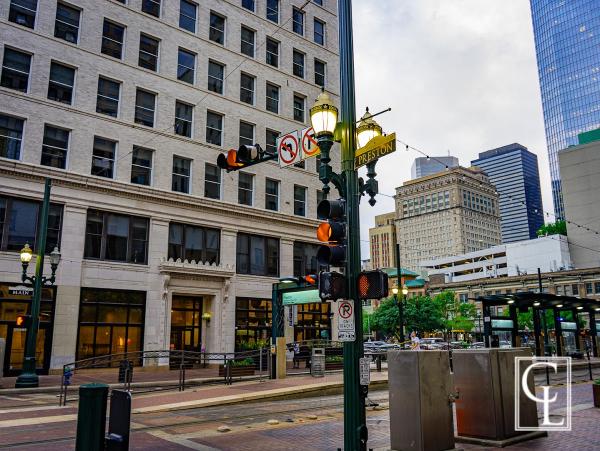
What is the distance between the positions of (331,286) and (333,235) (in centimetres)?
76

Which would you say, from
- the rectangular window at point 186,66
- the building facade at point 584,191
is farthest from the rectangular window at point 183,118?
the building facade at point 584,191

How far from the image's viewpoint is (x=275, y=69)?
126 feet

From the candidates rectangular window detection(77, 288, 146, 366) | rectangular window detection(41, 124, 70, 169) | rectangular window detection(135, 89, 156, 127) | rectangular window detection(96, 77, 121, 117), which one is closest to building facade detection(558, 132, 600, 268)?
rectangular window detection(135, 89, 156, 127)

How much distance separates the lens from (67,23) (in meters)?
28.9

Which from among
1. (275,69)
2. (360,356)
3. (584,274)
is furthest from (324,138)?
(584,274)

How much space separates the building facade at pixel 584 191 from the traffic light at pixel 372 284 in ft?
328

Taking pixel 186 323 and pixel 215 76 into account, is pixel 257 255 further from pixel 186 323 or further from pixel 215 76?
pixel 215 76

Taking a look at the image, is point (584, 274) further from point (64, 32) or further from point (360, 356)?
point (360, 356)

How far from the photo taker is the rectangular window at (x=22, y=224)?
25.4m

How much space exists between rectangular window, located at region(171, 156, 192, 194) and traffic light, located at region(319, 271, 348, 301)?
25331 millimetres

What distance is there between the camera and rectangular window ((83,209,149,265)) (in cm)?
2806

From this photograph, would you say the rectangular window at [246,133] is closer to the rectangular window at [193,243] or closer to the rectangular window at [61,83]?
the rectangular window at [193,243]

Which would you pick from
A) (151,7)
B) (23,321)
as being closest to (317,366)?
(23,321)

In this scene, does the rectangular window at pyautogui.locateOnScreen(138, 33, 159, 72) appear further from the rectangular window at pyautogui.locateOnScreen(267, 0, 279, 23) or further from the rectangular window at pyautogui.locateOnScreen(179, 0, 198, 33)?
the rectangular window at pyautogui.locateOnScreen(267, 0, 279, 23)
